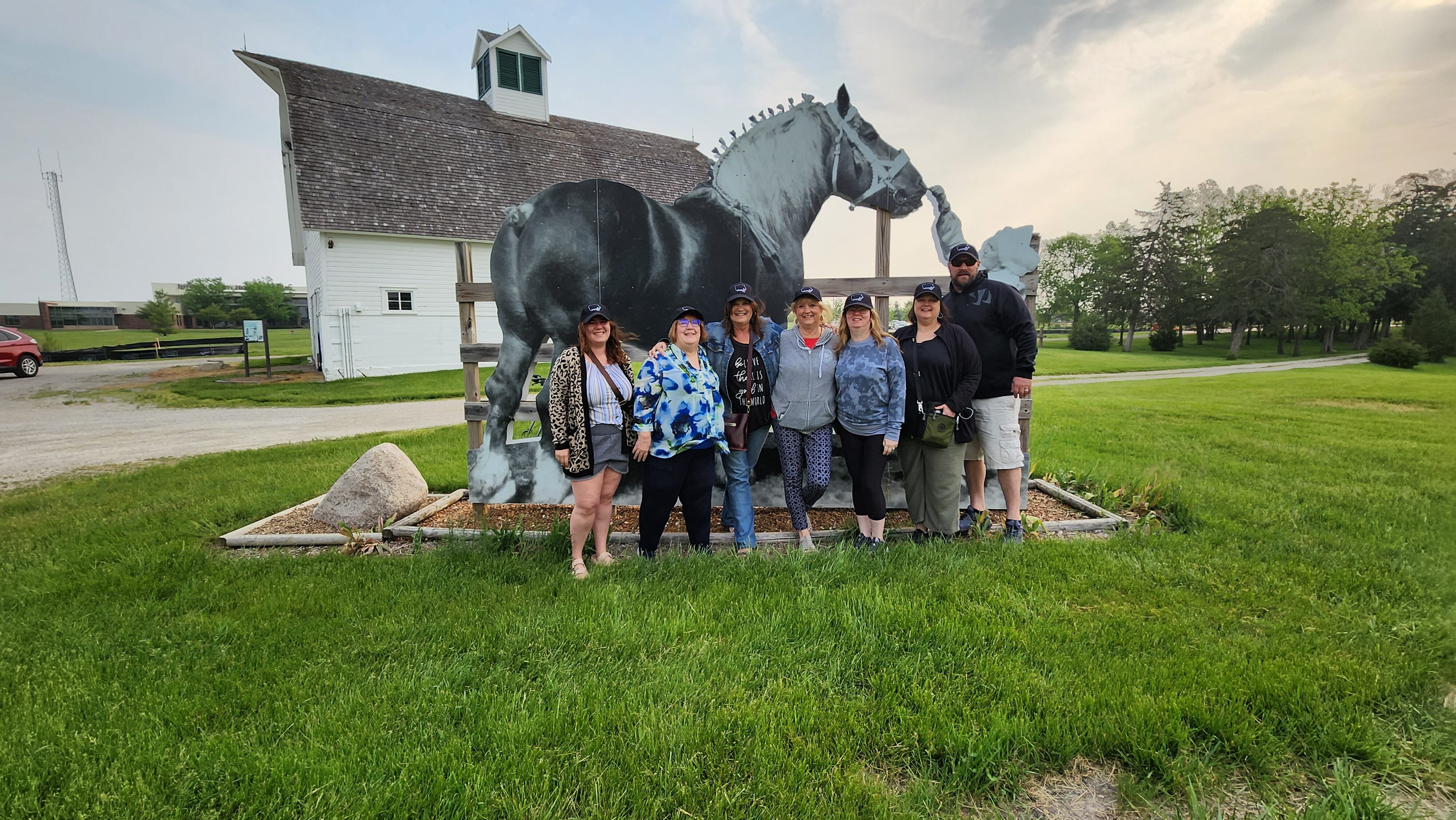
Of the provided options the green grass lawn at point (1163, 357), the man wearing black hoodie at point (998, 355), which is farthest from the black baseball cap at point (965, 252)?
the green grass lawn at point (1163, 357)

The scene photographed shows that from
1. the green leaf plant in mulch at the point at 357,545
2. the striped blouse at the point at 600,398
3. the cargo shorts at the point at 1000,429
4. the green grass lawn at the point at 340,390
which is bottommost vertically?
the green leaf plant in mulch at the point at 357,545

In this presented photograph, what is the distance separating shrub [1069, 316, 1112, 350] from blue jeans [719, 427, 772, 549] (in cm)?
3889

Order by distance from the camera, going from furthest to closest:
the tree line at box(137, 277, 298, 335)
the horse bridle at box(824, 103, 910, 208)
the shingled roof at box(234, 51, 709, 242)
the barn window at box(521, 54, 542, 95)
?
the tree line at box(137, 277, 298, 335) → the barn window at box(521, 54, 542, 95) → the shingled roof at box(234, 51, 709, 242) → the horse bridle at box(824, 103, 910, 208)

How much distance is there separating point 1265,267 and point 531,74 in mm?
22045

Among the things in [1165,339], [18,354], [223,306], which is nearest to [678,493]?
[18,354]

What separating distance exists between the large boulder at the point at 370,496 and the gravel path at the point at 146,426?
4.74 meters

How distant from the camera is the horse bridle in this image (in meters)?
5.50

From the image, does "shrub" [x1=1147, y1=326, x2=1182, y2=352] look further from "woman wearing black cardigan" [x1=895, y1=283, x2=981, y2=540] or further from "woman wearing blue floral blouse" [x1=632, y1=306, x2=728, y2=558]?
"woman wearing blue floral blouse" [x1=632, y1=306, x2=728, y2=558]

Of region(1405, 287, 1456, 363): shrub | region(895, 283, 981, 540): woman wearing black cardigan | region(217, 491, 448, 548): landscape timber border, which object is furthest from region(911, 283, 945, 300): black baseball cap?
region(217, 491, 448, 548): landscape timber border

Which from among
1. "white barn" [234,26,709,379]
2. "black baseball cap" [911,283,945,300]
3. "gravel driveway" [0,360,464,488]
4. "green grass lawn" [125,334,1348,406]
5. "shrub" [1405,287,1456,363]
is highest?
"white barn" [234,26,709,379]

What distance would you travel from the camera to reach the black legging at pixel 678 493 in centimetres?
408

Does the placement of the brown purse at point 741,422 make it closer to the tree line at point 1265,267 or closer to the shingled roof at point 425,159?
the tree line at point 1265,267

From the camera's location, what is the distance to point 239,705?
2.54 m

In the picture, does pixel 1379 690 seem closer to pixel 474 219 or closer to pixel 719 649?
pixel 719 649
